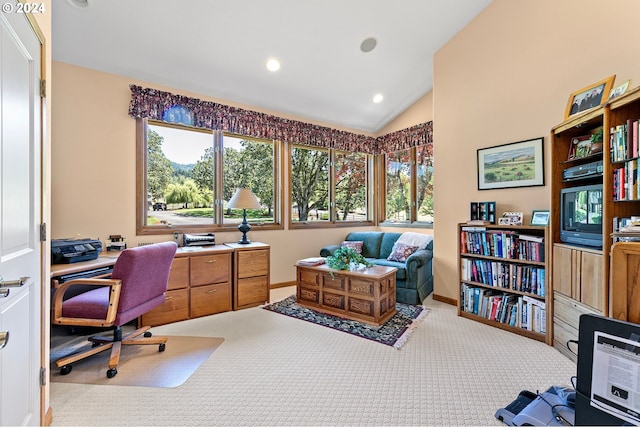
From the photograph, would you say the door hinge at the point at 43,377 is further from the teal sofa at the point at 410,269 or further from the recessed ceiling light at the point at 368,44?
the recessed ceiling light at the point at 368,44

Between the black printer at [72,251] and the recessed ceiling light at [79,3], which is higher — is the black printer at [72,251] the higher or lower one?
the lower one

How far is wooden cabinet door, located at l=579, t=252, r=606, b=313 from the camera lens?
203 cm

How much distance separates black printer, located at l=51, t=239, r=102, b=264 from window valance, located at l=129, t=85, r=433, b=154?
1.53m

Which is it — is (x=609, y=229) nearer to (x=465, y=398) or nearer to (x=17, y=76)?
(x=465, y=398)

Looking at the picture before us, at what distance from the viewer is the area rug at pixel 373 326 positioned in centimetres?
274

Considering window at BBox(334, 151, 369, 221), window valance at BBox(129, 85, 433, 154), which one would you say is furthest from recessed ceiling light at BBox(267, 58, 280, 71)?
window at BBox(334, 151, 369, 221)

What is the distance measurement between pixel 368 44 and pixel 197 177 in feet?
8.81

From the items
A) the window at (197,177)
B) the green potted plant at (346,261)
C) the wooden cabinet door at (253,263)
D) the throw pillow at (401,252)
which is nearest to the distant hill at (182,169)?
the window at (197,177)

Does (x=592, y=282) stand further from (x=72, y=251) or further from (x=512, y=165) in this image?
(x=72, y=251)

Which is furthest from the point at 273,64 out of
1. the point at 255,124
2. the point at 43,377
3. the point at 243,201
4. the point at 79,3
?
the point at 43,377

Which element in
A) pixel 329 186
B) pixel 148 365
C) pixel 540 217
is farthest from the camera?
pixel 329 186

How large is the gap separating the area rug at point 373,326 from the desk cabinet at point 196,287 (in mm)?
590

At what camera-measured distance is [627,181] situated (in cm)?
181

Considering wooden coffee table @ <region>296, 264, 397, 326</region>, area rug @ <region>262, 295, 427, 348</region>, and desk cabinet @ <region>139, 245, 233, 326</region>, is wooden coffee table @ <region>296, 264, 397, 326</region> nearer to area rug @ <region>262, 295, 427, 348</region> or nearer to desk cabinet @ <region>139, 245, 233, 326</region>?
area rug @ <region>262, 295, 427, 348</region>
